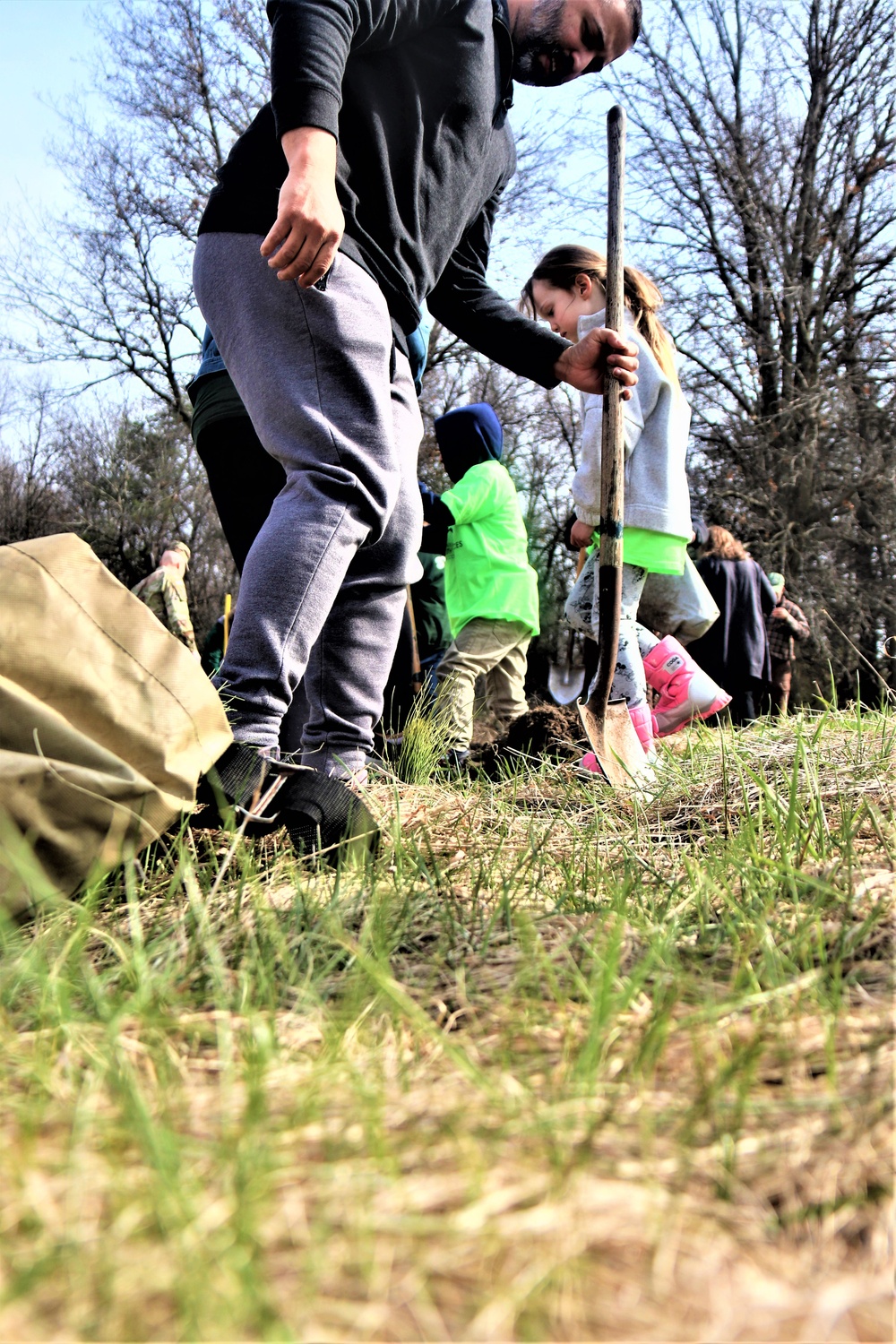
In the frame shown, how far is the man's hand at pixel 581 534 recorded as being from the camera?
4.00 m

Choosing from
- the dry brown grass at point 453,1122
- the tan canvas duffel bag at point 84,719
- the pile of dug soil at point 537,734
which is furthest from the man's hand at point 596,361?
the dry brown grass at point 453,1122

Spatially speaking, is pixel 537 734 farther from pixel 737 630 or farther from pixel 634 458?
pixel 737 630

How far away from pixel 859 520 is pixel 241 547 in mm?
11625

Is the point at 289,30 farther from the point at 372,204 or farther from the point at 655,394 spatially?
the point at 655,394

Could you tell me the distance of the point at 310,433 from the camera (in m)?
1.90

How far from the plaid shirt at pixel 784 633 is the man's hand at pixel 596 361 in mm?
6490

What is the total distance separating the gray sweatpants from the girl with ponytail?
1.34m

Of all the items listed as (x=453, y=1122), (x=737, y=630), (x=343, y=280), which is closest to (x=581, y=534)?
(x=343, y=280)

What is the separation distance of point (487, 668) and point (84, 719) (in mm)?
4072

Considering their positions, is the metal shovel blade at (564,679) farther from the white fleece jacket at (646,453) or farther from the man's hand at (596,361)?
the man's hand at (596,361)

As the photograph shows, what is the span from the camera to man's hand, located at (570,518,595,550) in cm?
400

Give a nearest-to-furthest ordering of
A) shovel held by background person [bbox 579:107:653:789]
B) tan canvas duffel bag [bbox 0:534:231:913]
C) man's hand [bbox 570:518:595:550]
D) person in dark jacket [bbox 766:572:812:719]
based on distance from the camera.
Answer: tan canvas duffel bag [bbox 0:534:231:913]
shovel held by background person [bbox 579:107:653:789]
man's hand [bbox 570:518:595:550]
person in dark jacket [bbox 766:572:812:719]

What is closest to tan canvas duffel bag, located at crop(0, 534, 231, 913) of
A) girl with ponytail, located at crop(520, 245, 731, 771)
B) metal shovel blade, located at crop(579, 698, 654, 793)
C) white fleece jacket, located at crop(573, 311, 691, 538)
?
metal shovel blade, located at crop(579, 698, 654, 793)

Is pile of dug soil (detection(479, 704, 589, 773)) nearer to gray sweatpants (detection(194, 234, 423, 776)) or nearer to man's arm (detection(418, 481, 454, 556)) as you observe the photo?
man's arm (detection(418, 481, 454, 556))
